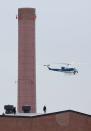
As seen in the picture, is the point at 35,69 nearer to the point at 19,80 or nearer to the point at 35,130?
the point at 19,80

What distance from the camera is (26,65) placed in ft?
201

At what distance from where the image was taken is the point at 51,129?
42188 millimetres

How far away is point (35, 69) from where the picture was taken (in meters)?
61.9

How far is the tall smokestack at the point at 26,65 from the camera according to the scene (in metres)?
61.2

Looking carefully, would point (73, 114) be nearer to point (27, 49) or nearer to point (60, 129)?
point (60, 129)

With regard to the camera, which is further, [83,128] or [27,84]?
[27,84]

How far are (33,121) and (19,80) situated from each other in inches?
787

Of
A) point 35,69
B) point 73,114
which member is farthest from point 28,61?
point 73,114

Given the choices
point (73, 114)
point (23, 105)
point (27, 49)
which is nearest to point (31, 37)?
point (27, 49)

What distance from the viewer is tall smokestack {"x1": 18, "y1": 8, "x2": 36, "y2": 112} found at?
61.2m

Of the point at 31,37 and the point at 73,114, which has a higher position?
the point at 31,37

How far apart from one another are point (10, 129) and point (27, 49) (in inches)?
824

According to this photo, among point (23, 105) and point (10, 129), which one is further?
point (23, 105)

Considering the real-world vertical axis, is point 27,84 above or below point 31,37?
below
